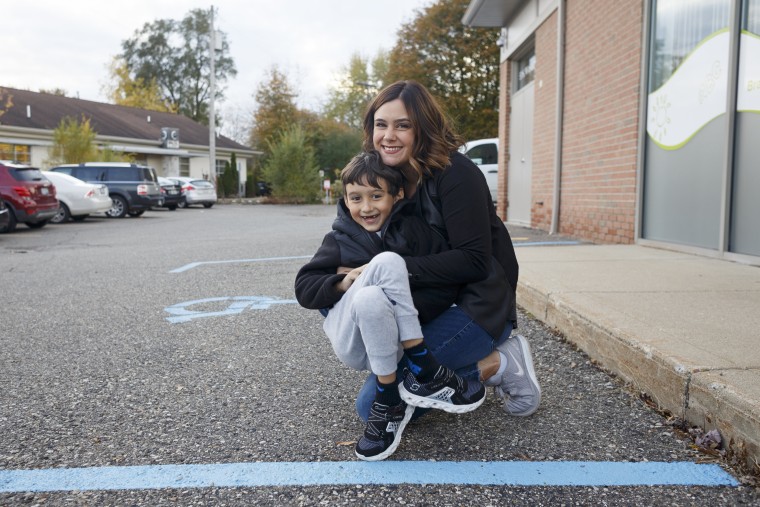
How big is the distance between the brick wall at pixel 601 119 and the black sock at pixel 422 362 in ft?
19.4

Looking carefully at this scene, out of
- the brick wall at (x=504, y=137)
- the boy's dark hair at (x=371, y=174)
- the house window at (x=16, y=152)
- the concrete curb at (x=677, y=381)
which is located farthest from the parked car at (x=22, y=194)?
the house window at (x=16, y=152)

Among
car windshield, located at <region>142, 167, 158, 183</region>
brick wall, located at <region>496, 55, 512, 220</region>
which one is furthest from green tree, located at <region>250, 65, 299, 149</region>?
brick wall, located at <region>496, 55, 512, 220</region>

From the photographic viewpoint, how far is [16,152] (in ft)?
96.3

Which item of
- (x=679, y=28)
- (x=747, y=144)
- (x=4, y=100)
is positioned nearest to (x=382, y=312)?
(x=747, y=144)

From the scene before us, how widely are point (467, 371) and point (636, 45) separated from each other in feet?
20.5

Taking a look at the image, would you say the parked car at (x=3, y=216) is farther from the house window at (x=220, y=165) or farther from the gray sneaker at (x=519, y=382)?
the house window at (x=220, y=165)

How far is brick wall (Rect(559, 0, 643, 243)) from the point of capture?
25.4ft

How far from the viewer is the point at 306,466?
2402 millimetres

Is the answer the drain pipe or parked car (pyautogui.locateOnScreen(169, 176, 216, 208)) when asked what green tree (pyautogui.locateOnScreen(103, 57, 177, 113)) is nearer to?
parked car (pyautogui.locateOnScreen(169, 176, 216, 208))

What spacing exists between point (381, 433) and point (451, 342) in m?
0.48

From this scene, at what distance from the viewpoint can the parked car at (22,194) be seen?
46.0 feet

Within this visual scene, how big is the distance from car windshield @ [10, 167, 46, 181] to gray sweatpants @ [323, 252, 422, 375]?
14.1m

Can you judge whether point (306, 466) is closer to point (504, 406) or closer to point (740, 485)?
point (504, 406)

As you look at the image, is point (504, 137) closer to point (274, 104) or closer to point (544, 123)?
point (544, 123)
